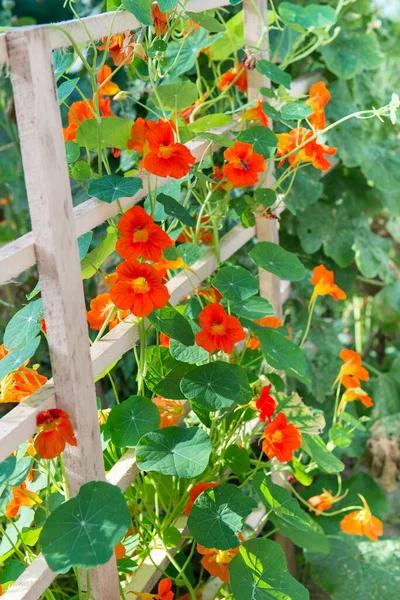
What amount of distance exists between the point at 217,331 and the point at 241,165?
324mm

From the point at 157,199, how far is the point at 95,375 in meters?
0.31

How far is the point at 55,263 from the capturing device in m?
1.00

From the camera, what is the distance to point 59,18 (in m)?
2.85

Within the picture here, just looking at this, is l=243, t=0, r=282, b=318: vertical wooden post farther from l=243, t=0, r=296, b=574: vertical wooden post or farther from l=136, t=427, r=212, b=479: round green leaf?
l=136, t=427, r=212, b=479: round green leaf

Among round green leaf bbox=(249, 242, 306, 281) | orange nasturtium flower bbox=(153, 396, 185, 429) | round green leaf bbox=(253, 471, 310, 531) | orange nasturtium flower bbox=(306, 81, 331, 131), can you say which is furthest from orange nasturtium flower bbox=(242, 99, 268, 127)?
round green leaf bbox=(253, 471, 310, 531)

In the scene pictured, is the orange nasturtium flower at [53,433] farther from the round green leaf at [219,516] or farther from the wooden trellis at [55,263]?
→ the round green leaf at [219,516]

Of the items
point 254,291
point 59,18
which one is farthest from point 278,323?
point 59,18

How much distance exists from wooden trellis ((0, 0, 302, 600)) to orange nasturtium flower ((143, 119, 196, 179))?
0.26 feet

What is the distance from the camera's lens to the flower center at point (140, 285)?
46.2 inches

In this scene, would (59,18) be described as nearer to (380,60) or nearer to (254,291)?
(380,60)

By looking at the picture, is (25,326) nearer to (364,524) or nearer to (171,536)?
(171,536)

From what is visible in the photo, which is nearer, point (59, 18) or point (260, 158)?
point (260, 158)

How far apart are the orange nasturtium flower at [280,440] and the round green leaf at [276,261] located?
290 millimetres

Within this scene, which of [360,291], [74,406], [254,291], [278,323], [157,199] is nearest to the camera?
[74,406]
